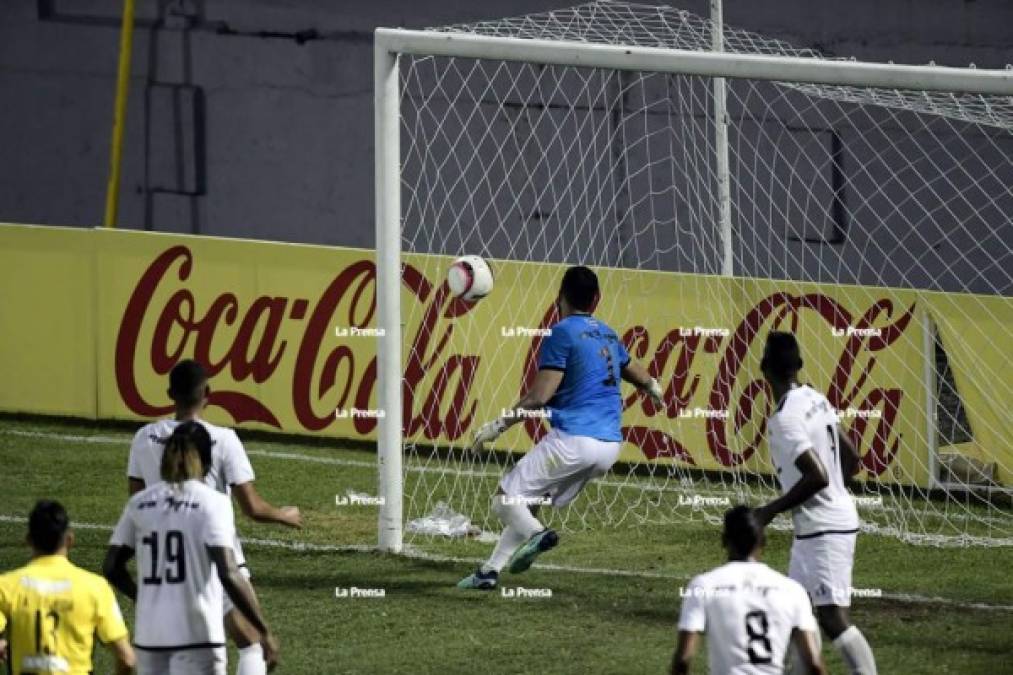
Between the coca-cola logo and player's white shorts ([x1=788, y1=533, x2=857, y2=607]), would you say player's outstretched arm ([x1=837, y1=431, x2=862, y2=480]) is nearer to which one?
player's white shorts ([x1=788, y1=533, x2=857, y2=607])

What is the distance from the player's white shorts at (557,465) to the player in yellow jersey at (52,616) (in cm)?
496

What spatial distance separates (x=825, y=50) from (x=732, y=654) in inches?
702

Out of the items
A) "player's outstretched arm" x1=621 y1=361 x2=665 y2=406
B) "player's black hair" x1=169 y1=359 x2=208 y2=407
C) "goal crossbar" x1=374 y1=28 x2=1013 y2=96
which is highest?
"goal crossbar" x1=374 y1=28 x2=1013 y2=96

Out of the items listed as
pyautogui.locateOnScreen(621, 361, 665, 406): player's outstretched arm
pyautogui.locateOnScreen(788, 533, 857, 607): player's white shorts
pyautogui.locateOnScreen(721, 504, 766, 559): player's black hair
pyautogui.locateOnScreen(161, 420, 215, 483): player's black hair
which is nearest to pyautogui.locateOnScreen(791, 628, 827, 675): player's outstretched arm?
pyautogui.locateOnScreen(721, 504, 766, 559): player's black hair

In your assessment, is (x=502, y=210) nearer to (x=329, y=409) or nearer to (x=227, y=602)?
(x=329, y=409)

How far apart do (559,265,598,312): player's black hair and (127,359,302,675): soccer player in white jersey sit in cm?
351

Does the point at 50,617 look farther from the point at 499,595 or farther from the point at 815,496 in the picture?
the point at 499,595

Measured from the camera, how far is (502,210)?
2462cm

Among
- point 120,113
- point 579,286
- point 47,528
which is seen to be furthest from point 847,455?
point 120,113

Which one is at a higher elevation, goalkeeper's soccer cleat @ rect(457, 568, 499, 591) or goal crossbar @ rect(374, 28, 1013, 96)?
goal crossbar @ rect(374, 28, 1013, 96)

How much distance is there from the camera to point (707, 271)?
19.9m

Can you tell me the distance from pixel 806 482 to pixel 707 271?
9.64m

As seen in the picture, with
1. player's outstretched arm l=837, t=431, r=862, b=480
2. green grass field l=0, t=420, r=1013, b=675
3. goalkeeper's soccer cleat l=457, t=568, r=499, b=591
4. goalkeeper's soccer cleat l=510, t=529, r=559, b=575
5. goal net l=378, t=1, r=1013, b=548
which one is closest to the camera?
player's outstretched arm l=837, t=431, r=862, b=480

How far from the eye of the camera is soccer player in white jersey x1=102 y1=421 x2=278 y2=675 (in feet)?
29.8
